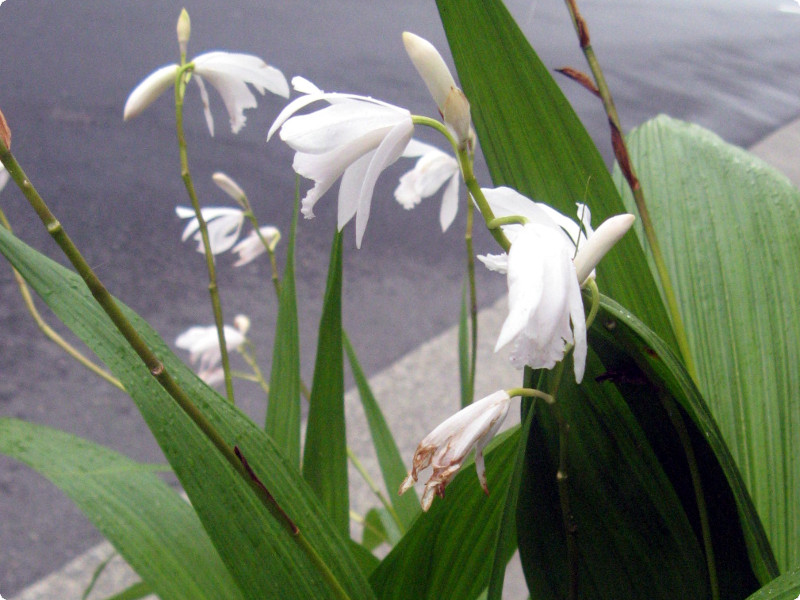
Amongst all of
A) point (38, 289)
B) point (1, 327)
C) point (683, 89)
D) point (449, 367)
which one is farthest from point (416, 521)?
point (683, 89)

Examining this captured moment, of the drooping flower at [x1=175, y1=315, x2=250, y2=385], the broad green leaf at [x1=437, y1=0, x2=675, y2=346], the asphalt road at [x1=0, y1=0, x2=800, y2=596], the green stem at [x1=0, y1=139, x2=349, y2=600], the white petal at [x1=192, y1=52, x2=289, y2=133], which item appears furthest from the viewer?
the asphalt road at [x1=0, y1=0, x2=800, y2=596]

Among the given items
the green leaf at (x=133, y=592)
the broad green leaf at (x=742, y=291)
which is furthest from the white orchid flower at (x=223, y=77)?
the green leaf at (x=133, y=592)

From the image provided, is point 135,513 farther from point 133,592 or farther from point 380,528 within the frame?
point 380,528

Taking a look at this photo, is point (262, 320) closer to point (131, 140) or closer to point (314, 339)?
point (314, 339)

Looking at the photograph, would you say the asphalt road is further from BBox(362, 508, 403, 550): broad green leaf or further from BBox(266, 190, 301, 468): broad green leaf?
BBox(266, 190, 301, 468): broad green leaf

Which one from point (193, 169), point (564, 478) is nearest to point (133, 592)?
point (564, 478)

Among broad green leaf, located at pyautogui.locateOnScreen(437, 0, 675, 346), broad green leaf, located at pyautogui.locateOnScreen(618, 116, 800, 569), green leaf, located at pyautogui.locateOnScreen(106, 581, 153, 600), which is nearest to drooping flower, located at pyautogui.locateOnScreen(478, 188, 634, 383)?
broad green leaf, located at pyautogui.locateOnScreen(437, 0, 675, 346)

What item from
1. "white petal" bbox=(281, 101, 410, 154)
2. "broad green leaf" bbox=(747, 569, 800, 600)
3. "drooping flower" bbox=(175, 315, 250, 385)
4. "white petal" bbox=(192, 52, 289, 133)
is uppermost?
"white petal" bbox=(192, 52, 289, 133)
